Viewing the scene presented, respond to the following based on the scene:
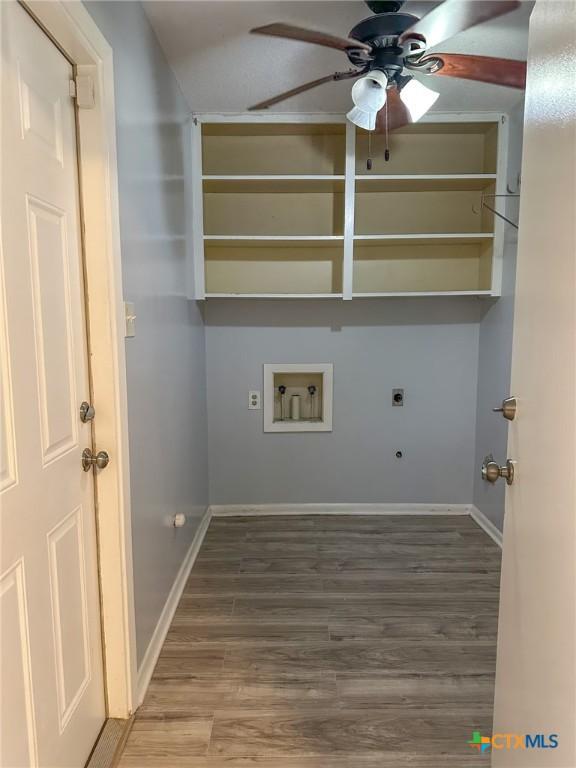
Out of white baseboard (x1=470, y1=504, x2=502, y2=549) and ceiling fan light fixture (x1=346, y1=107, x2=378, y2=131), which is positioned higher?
ceiling fan light fixture (x1=346, y1=107, x2=378, y2=131)

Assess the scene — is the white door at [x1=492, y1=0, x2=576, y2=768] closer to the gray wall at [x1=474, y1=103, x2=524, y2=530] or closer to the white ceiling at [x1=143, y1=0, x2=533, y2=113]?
the white ceiling at [x1=143, y1=0, x2=533, y2=113]

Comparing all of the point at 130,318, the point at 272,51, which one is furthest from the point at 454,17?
the point at 130,318

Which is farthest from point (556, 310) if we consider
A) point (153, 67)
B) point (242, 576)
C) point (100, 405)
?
point (242, 576)

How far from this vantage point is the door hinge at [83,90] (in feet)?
4.08

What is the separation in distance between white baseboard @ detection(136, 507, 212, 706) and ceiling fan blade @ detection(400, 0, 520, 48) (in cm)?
237

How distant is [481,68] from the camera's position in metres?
1.62

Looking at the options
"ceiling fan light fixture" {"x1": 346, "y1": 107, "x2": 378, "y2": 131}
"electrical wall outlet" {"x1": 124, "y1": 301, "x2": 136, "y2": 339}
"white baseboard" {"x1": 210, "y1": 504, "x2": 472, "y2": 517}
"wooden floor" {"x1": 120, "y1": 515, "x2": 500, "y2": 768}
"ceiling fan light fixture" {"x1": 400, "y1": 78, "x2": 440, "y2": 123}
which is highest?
"ceiling fan light fixture" {"x1": 400, "y1": 78, "x2": 440, "y2": 123}

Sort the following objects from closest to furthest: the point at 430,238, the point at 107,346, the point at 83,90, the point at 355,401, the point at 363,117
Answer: the point at 83,90
the point at 107,346
the point at 363,117
the point at 430,238
the point at 355,401

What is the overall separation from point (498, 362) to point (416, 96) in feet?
5.44

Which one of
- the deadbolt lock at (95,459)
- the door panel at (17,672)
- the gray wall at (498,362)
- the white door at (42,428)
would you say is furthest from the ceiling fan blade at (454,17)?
the door panel at (17,672)

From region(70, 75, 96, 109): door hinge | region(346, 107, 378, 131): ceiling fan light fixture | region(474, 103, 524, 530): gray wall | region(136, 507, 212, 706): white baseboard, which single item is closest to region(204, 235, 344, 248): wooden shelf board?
region(346, 107, 378, 131): ceiling fan light fixture

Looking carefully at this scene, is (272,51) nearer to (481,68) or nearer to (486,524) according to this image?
(481,68)

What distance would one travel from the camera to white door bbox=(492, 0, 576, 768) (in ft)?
2.63

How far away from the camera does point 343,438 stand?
124 inches
